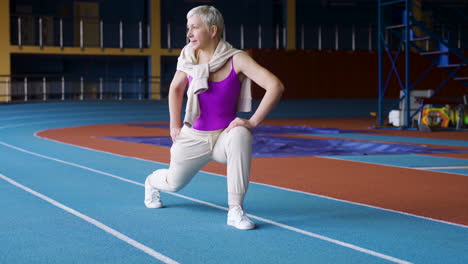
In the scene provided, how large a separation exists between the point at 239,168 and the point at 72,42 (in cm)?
2725

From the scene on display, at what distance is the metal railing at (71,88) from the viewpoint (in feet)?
94.3

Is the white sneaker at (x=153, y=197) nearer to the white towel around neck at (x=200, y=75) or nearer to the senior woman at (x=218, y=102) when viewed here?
the senior woman at (x=218, y=102)

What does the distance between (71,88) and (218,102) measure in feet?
92.4

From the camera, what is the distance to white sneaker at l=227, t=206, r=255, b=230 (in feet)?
17.1

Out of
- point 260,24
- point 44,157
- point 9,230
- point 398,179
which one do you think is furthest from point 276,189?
point 260,24

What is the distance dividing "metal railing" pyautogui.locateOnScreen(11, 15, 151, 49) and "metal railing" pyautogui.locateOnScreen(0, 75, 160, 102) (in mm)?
1589

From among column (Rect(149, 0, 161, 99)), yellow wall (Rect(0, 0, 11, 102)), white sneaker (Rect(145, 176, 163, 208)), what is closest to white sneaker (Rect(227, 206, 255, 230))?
white sneaker (Rect(145, 176, 163, 208))

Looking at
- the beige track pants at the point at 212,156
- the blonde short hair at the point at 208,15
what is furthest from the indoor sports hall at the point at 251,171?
the blonde short hair at the point at 208,15

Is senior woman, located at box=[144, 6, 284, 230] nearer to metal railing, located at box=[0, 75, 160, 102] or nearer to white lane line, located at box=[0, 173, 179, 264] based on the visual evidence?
white lane line, located at box=[0, 173, 179, 264]

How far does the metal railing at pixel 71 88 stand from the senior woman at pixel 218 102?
23.7m

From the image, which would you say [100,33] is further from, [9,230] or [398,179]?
[9,230]

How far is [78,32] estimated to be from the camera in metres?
31.6

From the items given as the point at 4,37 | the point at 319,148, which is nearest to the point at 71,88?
the point at 4,37

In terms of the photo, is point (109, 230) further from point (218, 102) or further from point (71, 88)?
point (71, 88)
